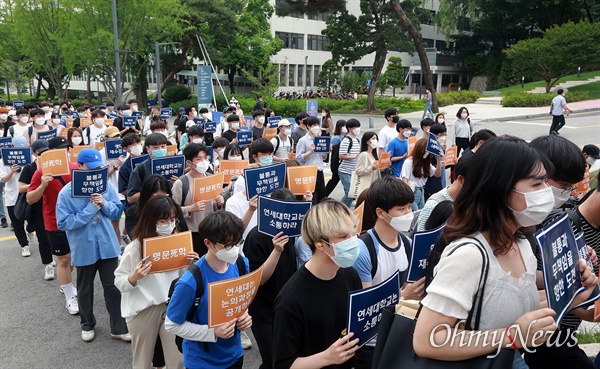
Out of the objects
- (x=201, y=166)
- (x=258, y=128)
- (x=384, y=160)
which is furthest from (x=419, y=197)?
(x=258, y=128)

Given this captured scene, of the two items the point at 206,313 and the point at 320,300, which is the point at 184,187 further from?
the point at 320,300

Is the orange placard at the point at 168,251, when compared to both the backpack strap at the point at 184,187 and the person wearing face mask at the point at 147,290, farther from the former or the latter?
the backpack strap at the point at 184,187

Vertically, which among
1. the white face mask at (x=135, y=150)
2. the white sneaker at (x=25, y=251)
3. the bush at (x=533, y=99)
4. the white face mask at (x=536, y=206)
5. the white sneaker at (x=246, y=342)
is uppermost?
the bush at (x=533, y=99)

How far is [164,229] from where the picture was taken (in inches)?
155

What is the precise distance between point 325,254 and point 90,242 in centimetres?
330

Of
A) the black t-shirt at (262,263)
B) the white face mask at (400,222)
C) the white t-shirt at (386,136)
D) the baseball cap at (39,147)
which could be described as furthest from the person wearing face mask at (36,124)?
the white face mask at (400,222)

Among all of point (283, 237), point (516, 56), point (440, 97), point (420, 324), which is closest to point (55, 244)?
point (283, 237)

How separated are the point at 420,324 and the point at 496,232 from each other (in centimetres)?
48

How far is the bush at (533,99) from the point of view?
33312 millimetres

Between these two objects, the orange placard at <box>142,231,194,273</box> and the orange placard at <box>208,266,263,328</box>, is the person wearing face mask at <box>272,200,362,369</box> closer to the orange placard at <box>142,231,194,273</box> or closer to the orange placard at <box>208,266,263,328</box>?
the orange placard at <box>208,266,263,328</box>

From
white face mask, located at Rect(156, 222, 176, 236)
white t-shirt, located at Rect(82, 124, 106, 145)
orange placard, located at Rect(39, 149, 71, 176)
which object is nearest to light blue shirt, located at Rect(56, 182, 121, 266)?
orange placard, located at Rect(39, 149, 71, 176)

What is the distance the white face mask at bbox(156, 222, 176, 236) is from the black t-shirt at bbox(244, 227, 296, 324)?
0.64m

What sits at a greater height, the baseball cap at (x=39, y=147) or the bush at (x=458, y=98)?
the bush at (x=458, y=98)

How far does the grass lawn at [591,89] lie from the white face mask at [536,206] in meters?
39.1
